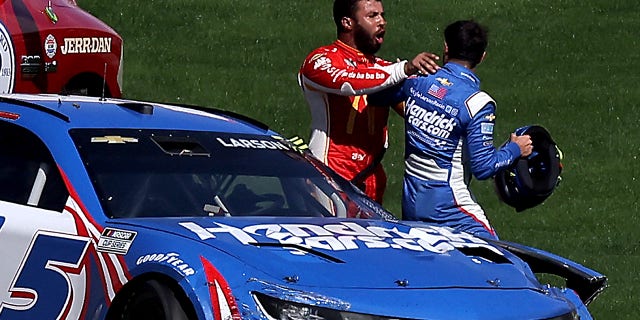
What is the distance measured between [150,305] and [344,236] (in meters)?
0.88

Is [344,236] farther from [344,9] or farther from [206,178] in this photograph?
[344,9]

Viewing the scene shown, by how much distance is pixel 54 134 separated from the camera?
6.37m

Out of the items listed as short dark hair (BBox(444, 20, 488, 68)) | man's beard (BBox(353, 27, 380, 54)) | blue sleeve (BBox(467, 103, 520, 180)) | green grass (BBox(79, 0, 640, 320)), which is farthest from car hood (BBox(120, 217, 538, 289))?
green grass (BBox(79, 0, 640, 320))

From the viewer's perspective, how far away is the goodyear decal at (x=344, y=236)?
5.73m

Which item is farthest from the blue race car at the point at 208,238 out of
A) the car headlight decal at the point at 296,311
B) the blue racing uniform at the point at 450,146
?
the blue racing uniform at the point at 450,146

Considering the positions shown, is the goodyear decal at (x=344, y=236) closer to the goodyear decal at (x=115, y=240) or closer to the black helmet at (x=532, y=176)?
the goodyear decal at (x=115, y=240)

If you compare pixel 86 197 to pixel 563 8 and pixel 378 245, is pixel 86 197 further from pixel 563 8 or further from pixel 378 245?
pixel 563 8

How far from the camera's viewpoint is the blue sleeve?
749cm

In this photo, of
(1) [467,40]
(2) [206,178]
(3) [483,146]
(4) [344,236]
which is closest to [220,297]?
(4) [344,236]

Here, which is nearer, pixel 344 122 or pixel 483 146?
pixel 483 146

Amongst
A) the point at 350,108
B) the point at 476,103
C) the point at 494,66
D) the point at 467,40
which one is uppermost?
the point at 467,40

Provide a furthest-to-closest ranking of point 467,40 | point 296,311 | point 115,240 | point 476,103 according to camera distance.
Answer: point 467,40 → point 476,103 → point 115,240 → point 296,311

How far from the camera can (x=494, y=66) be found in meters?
21.3

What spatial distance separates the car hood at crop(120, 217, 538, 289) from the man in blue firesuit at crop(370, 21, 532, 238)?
1.29 metres
